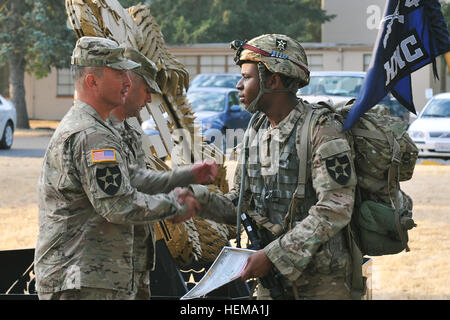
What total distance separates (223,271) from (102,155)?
76 cm

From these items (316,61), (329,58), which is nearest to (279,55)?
(329,58)

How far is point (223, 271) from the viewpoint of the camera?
11.5ft

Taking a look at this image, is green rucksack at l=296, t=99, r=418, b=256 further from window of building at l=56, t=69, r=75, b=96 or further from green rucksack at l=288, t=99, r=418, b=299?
window of building at l=56, t=69, r=75, b=96

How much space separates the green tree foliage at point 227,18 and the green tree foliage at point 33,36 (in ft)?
14.2

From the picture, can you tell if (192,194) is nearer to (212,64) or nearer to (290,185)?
(290,185)

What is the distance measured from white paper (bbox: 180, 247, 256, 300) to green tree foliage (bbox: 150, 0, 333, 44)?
2521 centimetres

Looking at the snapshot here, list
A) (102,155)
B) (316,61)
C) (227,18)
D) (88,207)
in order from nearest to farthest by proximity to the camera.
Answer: (102,155)
(88,207)
(316,61)
(227,18)

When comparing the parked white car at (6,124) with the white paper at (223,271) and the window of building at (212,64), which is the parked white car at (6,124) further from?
the white paper at (223,271)

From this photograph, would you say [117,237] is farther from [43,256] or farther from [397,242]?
[397,242]

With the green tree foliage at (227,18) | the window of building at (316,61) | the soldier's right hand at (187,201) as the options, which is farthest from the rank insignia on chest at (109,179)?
the green tree foliage at (227,18)

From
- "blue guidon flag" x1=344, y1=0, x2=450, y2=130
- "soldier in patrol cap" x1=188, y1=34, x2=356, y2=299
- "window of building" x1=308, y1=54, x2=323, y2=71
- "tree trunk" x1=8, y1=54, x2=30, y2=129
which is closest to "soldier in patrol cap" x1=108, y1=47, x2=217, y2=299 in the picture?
"soldier in patrol cap" x1=188, y1=34, x2=356, y2=299
